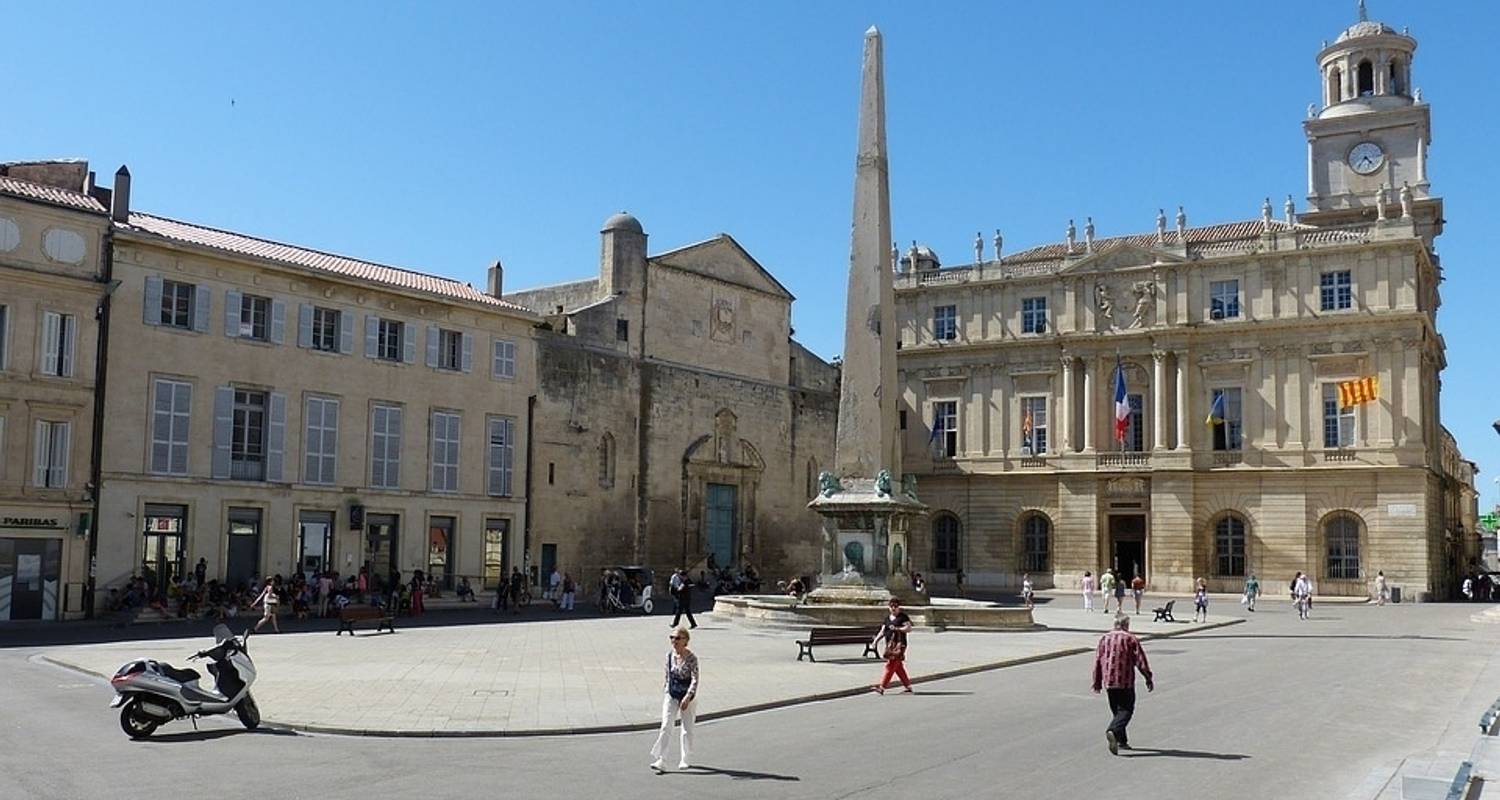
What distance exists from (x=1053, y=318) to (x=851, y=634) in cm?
3591

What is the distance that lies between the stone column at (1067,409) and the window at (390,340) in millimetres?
27942

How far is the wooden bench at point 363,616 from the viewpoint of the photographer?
79.6 feet

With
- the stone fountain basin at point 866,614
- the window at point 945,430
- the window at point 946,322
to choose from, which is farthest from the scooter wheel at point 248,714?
the window at point 946,322

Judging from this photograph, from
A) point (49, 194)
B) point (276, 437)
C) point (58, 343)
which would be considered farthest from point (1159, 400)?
point (49, 194)

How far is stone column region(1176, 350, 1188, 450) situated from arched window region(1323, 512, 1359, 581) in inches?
226

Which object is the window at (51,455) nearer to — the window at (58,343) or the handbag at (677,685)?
the window at (58,343)

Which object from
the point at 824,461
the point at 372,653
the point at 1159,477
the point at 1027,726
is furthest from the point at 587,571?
the point at 1027,726

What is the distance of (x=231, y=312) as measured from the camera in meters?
31.3

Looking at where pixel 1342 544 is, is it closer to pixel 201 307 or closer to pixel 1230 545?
pixel 1230 545

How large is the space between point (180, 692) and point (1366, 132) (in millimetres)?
57164

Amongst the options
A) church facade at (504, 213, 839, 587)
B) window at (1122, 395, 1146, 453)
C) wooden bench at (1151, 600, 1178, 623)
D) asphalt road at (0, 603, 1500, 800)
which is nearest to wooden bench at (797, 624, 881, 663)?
asphalt road at (0, 603, 1500, 800)

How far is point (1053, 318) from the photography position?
53344mm

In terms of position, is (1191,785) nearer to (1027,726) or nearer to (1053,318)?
(1027,726)

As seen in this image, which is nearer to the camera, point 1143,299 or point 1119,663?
point 1119,663
